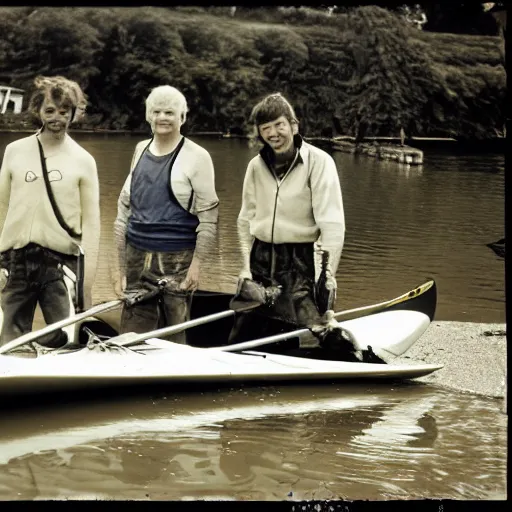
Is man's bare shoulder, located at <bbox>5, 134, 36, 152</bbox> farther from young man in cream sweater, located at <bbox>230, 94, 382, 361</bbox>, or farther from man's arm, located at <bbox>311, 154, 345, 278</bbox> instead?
man's arm, located at <bbox>311, 154, 345, 278</bbox>

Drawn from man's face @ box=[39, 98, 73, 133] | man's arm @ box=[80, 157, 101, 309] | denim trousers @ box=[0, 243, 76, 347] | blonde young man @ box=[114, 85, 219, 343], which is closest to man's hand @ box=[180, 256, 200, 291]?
blonde young man @ box=[114, 85, 219, 343]

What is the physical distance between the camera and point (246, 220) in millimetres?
4723

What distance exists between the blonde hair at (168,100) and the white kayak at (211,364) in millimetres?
1123

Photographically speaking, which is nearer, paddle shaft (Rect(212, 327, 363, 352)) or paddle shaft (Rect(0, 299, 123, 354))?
paddle shaft (Rect(0, 299, 123, 354))

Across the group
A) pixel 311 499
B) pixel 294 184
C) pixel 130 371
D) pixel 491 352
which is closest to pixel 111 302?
pixel 130 371

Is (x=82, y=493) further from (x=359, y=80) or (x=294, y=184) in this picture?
(x=359, y=80)

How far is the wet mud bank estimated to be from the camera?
→ 182 inches

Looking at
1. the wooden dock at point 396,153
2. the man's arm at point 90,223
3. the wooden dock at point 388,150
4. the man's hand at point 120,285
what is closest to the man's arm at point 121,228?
the man's hand at point 120,285

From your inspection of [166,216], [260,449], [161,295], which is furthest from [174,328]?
[260,449]

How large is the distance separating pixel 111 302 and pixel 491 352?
6.22 feet

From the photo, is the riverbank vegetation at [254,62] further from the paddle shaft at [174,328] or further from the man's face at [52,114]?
the paddle shaft at [174,328]

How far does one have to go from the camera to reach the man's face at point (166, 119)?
462 centimetres

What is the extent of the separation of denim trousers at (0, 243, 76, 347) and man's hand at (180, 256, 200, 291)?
0.55 meters

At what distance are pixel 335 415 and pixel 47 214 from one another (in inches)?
66.4
